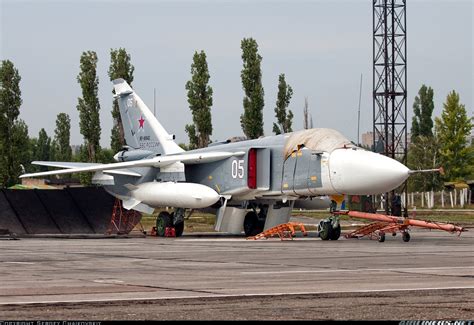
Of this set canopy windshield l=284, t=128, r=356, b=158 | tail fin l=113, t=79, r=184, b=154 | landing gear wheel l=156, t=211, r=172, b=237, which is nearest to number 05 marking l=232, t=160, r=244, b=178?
canopy windshield l=284, t=128, r=356, b=158

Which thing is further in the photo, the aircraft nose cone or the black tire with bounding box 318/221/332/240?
the black tire with bounding box 318/221/332/240

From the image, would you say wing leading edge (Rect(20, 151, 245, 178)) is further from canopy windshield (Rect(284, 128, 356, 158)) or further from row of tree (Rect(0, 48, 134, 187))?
row of tree (Rect(0, 48, 134, 187))

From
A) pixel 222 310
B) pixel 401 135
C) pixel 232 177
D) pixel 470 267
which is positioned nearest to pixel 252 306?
pixel 222 310

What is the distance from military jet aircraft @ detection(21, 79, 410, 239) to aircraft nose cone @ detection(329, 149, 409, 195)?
25 millimetres

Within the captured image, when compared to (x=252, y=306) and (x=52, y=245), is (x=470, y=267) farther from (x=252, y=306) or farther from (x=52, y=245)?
(x=52, y=245)

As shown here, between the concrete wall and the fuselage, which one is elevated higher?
the fuselage

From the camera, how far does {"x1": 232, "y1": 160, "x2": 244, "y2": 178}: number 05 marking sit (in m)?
29.7

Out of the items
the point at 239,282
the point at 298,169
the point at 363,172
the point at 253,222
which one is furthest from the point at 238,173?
the point at 239,282

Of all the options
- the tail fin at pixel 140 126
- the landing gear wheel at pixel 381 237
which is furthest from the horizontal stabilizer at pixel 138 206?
the landing gear wheel at pixel 381 237

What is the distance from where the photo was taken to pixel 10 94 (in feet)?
179

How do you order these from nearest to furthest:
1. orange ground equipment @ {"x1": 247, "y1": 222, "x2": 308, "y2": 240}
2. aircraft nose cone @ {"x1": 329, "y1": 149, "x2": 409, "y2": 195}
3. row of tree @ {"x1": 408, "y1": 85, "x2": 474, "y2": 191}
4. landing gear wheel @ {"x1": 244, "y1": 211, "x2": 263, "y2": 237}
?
aircraft nose cone @ {"x1": 329, "y1": 149, "x2": 409, "y2": 195}, orange ground equipment @ {"x1": 247, "y1": 222, "x2": 308, "y2": 240}, landing gear wheel @ {"x1": 244, "y1": 211, "x2": 263, "y2": 237}, row of tree @ {"x1": 408, "y1": 85, "x2": 474, "y2": 191}

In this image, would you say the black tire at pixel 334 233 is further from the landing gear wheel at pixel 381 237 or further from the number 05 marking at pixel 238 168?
the number 05 marking at pixel 238 168

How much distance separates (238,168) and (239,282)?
1633 centimetres

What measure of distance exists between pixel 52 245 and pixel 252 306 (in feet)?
47.2
